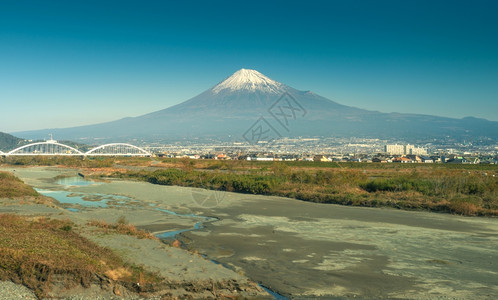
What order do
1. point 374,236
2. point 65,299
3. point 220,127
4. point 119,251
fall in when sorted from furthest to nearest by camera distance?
1. point 220,127
2. point 374,236
3. point 119,251
4. point 65,299

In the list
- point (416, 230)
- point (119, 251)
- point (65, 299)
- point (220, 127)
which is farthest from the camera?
point (220, 127)

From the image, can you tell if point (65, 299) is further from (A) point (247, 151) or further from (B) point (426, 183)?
(A) point (247, 151)

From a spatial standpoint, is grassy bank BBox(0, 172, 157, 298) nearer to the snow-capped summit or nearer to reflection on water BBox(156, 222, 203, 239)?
reflection on water BBox(156, 222, 203, 239)

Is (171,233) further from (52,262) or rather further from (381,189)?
(381,189)

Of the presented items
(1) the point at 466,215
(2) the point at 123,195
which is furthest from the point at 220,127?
(1) the point at 466,215

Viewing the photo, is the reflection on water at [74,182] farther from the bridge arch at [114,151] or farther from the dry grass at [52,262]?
the bridge arch at [114,151]

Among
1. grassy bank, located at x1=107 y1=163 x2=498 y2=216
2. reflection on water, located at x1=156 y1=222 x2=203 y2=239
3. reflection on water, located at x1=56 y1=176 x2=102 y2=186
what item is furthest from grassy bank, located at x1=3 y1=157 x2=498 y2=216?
reflection on water, located at x1=156 y1=222 x2=203 y2=239

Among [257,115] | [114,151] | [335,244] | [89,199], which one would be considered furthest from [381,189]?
[114,151]
